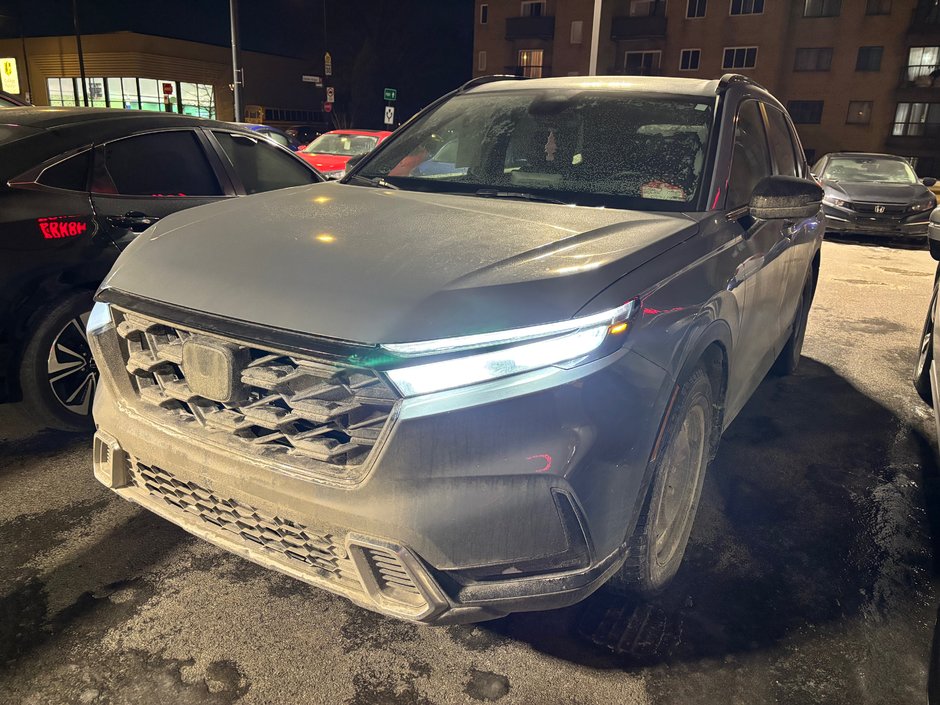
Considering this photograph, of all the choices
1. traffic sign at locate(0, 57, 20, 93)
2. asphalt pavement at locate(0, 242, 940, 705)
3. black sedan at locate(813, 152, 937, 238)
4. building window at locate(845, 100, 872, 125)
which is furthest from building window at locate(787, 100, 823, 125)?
asphalt pavement at locate(0, 242, 940, 705)

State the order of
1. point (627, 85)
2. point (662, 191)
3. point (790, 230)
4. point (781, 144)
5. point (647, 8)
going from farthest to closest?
point (647, 8)
point (781, 144)
point (790, 230)
point (627, 85)
point (662, 191)

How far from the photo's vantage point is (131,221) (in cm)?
394

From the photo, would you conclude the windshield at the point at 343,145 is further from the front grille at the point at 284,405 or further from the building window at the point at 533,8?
the building window at the point at 533,8

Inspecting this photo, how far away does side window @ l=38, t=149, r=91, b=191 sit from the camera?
366 centimetres

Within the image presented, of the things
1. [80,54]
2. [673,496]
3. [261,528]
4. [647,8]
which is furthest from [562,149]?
[647,8]

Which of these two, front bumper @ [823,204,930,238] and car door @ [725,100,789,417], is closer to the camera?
car door @ [725,100,789,417]

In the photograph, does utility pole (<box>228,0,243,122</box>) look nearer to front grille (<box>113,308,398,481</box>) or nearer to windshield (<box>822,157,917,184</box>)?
windshield (<box>822,157,917,184</box>)

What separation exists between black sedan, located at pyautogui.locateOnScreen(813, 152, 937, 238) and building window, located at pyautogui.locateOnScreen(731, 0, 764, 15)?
28.8 metres

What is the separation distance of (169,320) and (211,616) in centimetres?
110

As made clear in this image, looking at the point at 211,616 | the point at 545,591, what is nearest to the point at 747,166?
the point at 545,591

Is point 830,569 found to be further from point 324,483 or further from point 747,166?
point 324,483

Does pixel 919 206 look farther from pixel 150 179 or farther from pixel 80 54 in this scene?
pixel 80 54

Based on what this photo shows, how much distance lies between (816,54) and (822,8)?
7.18 feet

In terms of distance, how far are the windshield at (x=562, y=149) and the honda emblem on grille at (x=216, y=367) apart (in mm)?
1506
